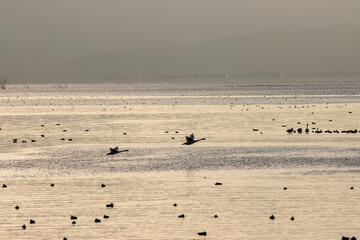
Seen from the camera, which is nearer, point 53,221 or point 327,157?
point 53,221

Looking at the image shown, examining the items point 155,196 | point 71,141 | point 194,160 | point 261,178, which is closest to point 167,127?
point 71,141

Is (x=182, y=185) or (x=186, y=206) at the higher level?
(x=182, y=185)

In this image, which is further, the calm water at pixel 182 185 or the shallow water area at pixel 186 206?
the calm water at pixel 182 185

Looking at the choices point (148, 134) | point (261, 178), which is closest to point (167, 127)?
point (148, 134)

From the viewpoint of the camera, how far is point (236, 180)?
4312 centimetres

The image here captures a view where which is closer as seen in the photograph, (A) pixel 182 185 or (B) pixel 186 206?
(B) pixel 186 206

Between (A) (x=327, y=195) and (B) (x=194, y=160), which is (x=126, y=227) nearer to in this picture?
(A) (x=327, y=195)

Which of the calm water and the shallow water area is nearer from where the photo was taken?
the shallow water area

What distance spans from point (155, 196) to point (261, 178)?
8.58m

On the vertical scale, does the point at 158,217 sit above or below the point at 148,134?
below

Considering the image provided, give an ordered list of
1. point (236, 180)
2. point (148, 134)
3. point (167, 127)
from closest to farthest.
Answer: point (236, 180) < point (148, 134) < point (167, 127)

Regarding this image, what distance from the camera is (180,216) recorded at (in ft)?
105

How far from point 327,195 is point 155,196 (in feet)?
27.3

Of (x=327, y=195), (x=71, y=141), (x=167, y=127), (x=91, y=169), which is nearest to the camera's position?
(x=327, y=195)
